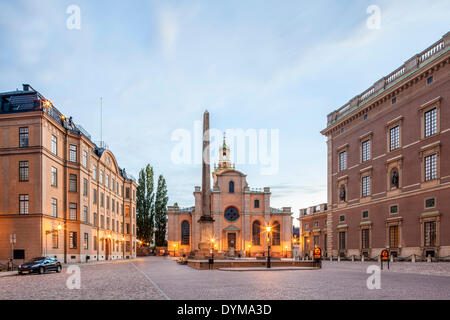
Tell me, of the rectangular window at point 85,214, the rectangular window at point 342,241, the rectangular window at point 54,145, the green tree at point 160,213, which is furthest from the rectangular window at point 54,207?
the green tree at point 160,213

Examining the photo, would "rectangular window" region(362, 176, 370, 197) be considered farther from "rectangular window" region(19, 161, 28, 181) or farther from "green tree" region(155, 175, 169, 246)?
"green tree" region(155, 175, 169, 246)

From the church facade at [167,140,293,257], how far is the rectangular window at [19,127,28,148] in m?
48.7

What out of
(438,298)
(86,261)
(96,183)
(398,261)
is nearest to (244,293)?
(438,298)

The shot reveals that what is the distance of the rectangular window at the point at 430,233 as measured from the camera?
32800mm

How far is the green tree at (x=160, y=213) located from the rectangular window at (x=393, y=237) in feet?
190

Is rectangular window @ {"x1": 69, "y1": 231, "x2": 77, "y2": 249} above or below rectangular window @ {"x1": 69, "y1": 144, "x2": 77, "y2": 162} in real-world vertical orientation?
below

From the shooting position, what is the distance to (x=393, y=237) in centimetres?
3806

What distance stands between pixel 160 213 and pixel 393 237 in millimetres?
58365

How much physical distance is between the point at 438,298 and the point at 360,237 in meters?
31.8

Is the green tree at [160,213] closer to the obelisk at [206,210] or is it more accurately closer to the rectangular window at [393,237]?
the obelisk at [206,210]

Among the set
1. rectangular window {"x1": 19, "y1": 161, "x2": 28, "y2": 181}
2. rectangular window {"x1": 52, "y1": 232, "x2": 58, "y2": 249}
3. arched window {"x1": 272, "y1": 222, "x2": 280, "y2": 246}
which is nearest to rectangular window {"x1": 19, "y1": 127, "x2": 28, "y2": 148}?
rectangular window {"x1": 19, "y1": 161, "x2": 28, "y2": 181}

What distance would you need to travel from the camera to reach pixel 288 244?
280 feet

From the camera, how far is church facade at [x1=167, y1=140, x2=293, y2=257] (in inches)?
3324

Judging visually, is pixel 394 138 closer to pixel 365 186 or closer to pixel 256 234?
pixel 365 186
